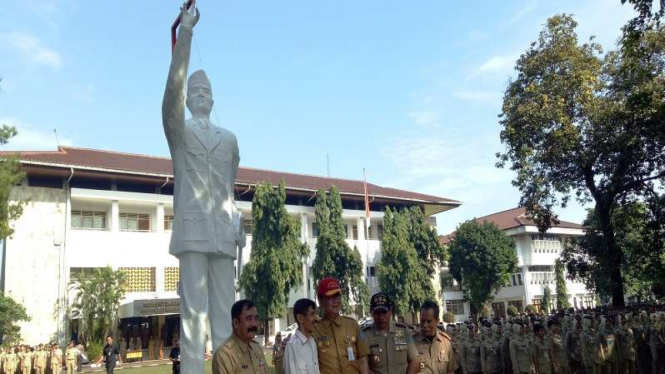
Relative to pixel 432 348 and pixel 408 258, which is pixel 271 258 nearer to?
pixel 408 258

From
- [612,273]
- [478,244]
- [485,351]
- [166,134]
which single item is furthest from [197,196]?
[478,244]

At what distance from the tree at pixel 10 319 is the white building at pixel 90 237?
6.19 ft

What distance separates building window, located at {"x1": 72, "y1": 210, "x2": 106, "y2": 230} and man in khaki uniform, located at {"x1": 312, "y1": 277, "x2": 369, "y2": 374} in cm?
2434

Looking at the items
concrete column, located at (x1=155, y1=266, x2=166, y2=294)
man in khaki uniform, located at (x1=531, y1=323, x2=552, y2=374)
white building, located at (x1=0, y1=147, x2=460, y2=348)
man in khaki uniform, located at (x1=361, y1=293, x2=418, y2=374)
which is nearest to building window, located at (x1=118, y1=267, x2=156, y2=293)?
white building, located at (x1=0, y1=147, x2=460, y2=348)

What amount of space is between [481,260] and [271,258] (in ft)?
50.7

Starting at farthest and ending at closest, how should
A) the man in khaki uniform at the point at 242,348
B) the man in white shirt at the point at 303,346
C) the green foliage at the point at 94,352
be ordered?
the green foliage at the point at 94,352 → the man in white shirt at the point at 303,346 → the man in khaki uniform at the point at 242,348

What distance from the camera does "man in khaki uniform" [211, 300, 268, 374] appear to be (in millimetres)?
3182

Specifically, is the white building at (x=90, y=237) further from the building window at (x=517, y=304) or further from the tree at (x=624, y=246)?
the building window at (x=517, y=304)

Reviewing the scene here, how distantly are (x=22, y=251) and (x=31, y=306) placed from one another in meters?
2.31

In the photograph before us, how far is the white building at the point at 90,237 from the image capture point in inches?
938

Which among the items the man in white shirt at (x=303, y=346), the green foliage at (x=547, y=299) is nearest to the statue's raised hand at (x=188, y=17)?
the man in white shirt at (x=303, y=346)

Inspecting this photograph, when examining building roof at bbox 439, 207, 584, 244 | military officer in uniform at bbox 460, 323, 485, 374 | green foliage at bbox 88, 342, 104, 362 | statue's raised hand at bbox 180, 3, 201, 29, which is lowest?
green foliage at bbox 88, 342, 104, 362

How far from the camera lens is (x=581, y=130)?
1614cm

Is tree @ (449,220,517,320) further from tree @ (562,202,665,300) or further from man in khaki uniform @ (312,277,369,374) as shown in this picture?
man in khaki uniform @ (312,277,369,374)
